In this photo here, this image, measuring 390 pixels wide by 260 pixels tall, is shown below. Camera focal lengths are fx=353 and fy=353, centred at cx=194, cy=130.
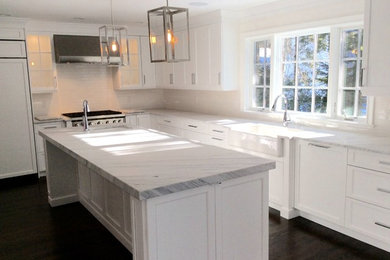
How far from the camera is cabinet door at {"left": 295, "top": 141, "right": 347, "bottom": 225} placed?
10.6 ft

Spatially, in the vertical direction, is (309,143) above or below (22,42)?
below

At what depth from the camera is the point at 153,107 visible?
277 inches

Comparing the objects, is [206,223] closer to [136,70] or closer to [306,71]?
[306,71]

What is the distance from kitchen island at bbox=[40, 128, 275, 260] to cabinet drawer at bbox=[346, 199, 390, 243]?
110 cm

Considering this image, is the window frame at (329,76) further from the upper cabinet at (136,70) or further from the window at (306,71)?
the upper cabinet at (136,70)

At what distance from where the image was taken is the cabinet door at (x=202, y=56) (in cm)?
525

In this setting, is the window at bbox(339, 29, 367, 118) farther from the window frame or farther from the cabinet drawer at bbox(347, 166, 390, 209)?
the cabinet drawer at bbox(347, 166, 390, 209)

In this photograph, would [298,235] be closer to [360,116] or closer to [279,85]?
[360,116]

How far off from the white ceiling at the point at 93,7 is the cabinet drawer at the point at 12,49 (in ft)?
1.28

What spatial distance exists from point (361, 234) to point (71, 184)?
320 centimetres

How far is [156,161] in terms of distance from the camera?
8.23 ft

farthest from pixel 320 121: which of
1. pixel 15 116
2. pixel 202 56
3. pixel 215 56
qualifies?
pixel 15 116

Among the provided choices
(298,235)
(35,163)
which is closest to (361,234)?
(298,235)

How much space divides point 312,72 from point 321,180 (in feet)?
4.89
